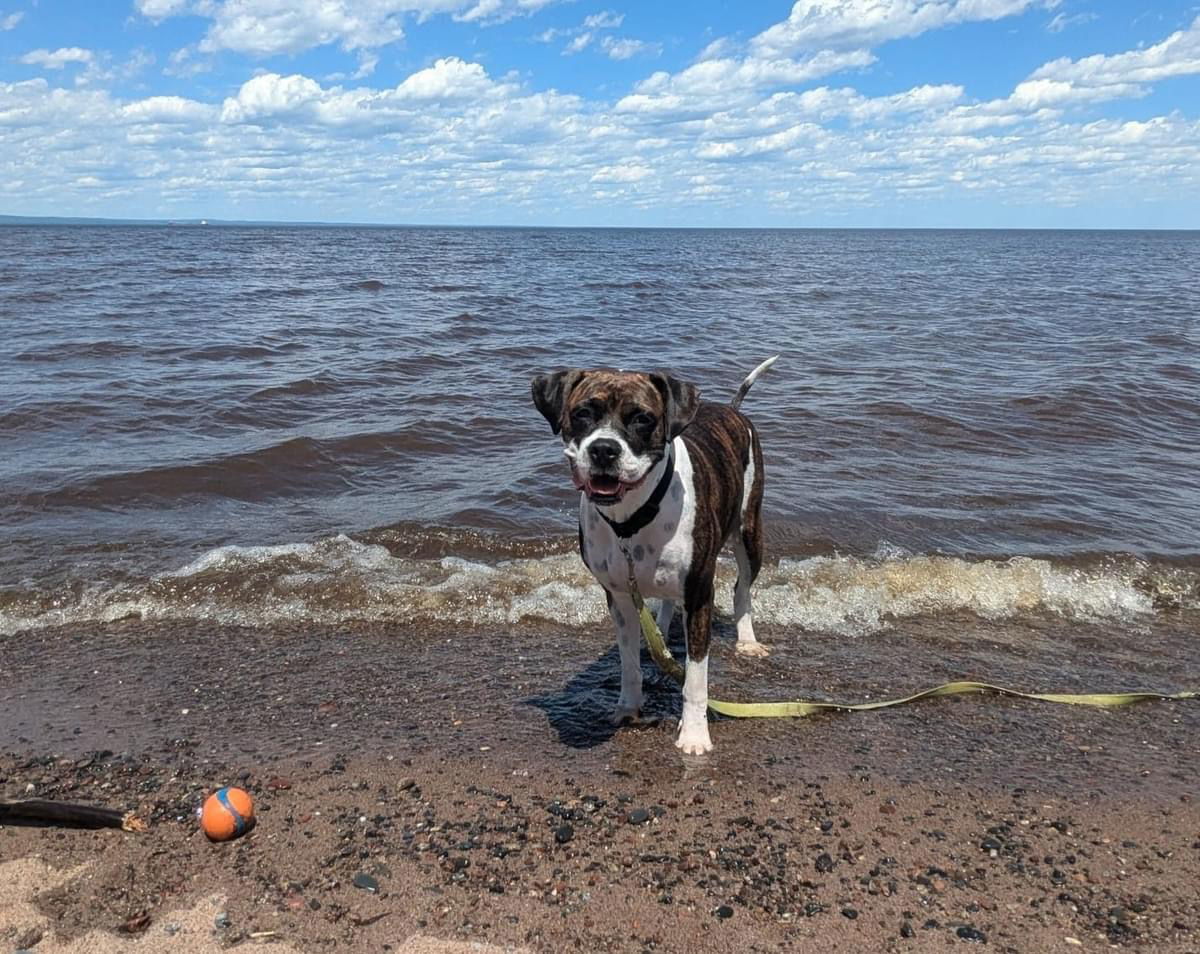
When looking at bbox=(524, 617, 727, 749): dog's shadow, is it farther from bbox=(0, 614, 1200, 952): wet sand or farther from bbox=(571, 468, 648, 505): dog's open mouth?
bbox=(571, 468, 648, 505): dog's open mouth

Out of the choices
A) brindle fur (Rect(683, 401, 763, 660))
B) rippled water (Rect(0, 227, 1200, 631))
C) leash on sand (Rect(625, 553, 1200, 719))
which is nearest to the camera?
brindle fur (Rect(683, 401, 763, 660))

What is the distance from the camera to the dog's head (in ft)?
12.3

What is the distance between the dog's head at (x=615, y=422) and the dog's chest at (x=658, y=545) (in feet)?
1.05

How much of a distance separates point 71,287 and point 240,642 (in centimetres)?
2724

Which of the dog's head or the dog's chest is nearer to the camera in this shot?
the dog's head

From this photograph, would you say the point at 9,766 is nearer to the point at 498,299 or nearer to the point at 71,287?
the point at 498,299

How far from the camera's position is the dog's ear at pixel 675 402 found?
158 inches

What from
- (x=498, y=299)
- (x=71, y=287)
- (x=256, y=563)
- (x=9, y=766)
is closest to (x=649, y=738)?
(x=9, y=766)

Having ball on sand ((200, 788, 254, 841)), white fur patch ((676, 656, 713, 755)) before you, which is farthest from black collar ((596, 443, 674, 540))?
ball on sand ((200, 788, 254, 841))

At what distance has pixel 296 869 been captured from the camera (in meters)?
3.44

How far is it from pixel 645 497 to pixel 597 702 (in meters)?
1.61

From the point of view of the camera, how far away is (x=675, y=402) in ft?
13.3

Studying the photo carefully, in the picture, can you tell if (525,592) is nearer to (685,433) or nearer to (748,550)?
(748,550)

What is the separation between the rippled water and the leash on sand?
4.17 ft
